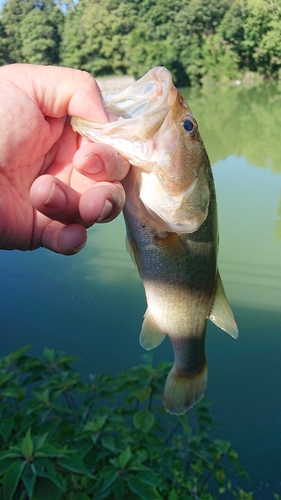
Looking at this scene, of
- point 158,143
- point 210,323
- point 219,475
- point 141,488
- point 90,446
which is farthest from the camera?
point 210,323

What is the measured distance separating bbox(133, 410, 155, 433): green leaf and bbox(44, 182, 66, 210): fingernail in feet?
3.88

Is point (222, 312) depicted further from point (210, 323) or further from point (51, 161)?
point (210, 323)

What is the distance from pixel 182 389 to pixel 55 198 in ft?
3.33

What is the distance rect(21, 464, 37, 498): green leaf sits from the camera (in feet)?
4.49

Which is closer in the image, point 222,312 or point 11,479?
point 11,479

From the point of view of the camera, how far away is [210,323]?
446 centimetres

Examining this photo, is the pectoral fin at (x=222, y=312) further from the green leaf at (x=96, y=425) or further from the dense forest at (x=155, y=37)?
the dense forest at (x=155, y=37)

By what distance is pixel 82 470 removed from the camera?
1491mm

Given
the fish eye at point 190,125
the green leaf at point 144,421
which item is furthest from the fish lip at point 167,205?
the green leaf at point 144,421

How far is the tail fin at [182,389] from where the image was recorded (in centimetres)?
179

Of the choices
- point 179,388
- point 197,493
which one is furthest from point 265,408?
point 179,388

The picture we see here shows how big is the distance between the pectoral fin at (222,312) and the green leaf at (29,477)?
2.62 ft

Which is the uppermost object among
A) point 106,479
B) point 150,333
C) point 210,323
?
point 150,333

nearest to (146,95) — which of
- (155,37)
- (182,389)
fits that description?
(182,389)
